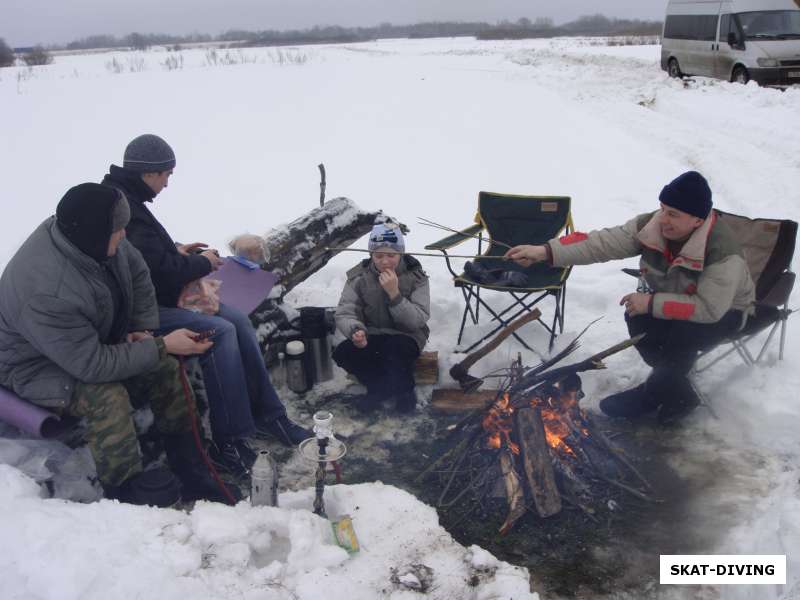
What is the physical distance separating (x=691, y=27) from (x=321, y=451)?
15965 millimetres

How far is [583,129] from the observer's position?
1127 centimetres

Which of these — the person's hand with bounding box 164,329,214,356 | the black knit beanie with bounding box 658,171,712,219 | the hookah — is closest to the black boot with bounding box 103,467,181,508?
the person's hand with bounding box 164,329,214,356

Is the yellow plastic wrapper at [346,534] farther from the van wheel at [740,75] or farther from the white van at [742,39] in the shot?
the van wheel at [740,75]

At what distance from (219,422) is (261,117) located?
10.3 meters

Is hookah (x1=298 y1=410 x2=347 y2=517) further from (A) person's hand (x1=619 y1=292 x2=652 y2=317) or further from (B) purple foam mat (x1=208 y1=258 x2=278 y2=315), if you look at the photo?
(A) person's hand (x1=619 y1=292 x2=652 y2=317)

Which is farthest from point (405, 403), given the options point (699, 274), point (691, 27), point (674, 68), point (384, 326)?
point (674, 68)

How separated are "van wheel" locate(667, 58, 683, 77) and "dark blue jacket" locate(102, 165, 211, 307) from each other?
52.4ft

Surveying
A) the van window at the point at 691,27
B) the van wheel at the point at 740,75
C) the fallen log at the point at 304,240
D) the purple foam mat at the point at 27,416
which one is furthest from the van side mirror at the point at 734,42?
the purple foam mat at the point at 27,416

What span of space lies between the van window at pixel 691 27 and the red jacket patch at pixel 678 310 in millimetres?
13147

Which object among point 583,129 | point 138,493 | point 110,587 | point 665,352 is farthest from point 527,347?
point 583,129

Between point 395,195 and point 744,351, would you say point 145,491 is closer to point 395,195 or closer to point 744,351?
point 744,351

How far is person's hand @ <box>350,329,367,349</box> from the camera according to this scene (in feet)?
12.4

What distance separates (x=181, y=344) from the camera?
9.94 feet

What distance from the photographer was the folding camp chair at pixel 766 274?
3.79m
